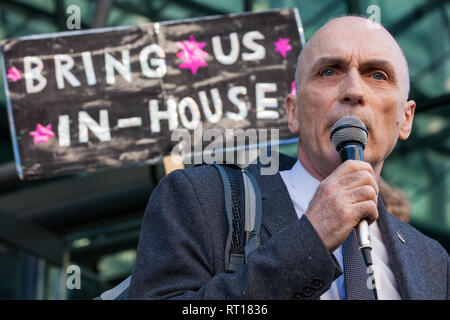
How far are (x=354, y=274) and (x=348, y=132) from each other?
40 cm

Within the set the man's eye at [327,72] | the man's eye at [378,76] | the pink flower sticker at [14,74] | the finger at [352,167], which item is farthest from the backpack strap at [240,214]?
the pink flower sticker at [14,74]

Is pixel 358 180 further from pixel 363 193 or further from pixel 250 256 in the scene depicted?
pixel 250 256

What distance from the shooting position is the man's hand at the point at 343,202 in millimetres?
1574

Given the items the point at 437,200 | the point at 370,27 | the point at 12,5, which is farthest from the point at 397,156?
the point at 370,27

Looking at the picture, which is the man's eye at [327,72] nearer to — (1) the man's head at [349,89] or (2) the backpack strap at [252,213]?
(1) the man's head at [349,89]

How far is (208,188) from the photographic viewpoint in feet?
6.49

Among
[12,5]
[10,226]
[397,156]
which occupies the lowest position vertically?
[10,226]

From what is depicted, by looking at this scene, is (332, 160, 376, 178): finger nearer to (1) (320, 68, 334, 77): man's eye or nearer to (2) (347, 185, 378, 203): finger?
(2) (347, 185, 378, 203): finger

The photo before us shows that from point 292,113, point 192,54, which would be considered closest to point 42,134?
point 192,54

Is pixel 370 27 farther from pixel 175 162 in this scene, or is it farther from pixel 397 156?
pixel 397 156

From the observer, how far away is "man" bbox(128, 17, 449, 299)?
1.61 m

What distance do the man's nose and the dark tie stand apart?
0.44 metres

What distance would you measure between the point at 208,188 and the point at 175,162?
4.74ft

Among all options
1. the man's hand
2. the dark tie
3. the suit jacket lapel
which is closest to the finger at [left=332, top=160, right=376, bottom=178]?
the man's hand
